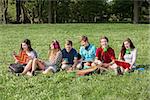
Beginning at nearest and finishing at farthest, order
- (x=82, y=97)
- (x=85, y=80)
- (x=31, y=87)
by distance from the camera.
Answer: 1. (x=82, y=97)
2. (x=31, y=87)
3. (x=85, y=80)

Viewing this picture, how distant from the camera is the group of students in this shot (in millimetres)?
9984

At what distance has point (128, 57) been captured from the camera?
34.2 ft

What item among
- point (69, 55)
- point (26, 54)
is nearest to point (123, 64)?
point (69, 55)

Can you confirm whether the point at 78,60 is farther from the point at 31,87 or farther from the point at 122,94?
the point at 122,94

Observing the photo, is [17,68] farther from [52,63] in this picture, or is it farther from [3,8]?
[3,8]

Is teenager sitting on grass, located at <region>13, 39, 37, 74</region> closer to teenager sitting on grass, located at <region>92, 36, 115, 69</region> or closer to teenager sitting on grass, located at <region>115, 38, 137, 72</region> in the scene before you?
teenager sitting on grass, located at <region>92, 36, 115, 69</region>

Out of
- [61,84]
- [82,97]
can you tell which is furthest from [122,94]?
[61,84]

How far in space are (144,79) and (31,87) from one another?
7.90ft

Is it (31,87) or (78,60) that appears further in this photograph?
(78,60)

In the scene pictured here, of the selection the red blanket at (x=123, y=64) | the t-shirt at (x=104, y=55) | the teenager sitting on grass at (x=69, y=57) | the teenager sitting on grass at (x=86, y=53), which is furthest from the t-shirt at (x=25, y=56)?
the red blanket at (x=123, y=64)

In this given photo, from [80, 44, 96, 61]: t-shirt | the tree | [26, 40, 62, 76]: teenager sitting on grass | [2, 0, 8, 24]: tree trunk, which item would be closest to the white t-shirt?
[26, 40, 62, 76]: teenager sitting on grass

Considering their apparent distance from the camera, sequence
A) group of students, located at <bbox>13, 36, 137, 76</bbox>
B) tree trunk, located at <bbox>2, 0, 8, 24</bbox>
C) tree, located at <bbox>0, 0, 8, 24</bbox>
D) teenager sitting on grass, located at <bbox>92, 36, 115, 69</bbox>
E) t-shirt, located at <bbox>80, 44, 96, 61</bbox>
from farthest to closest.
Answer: tree, located at <bbox>0, 0, 8, 24</bbox>
tree trunk, located at <bbox>2, 0, 8, 24</bbox>
t-shirt, located at <bbox>80, 44, 96, 61</bbox>
teenager sitting on grass, located at <bbox>92, 36, 115, 69</bbox>
group of students, located at <bbox>13, 36, 137, 76</bbox>

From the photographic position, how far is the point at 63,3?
187ft

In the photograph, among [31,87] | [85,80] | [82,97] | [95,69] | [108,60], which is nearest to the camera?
[82,97]
